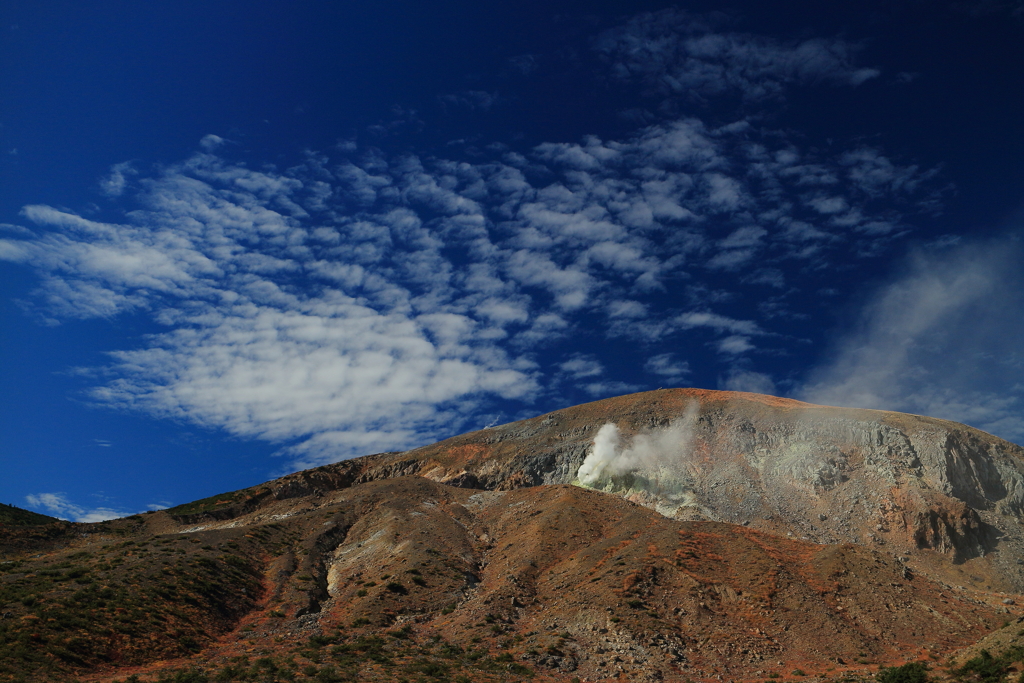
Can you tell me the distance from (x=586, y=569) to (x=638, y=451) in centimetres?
2997

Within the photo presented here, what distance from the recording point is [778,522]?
54.1m

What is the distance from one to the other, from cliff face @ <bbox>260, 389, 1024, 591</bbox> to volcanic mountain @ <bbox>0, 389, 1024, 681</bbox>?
26cm

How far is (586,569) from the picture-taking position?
4272 centimetres

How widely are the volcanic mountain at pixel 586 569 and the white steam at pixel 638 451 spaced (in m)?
0.30

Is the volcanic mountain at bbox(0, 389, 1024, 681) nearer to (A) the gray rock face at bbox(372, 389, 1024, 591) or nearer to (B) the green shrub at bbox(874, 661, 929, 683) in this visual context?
(A) the gray rock face at bbox(372, 389, 1024, 591)

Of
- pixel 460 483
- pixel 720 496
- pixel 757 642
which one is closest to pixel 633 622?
pixel 757 642

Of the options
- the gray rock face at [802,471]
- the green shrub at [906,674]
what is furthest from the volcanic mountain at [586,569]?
the green shrub at [906,674]

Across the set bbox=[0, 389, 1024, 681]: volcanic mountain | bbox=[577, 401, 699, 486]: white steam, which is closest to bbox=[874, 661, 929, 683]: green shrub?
bbox=[0, 389, 1024, 681]: volcanic mountain

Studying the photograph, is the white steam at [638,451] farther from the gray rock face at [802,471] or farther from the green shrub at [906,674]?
the green shrub at [906,674]

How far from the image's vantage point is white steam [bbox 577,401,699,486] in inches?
2692

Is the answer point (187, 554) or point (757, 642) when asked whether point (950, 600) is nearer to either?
point (757, 642)

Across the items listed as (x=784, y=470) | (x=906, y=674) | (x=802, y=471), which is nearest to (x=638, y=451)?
(x=784, y=470)

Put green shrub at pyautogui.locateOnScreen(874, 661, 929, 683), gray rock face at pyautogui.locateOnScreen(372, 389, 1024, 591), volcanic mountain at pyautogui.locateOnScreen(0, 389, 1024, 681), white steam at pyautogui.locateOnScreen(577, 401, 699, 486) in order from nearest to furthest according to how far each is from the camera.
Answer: green shrub at pyautogui.locateOnScreen(874, 661, 929, 683), volcanic mountain at pyautogui.locateOnScreen(0, 389, 1024, 681), gray rock face at pyautogui.locateOnScreen(372, 389, 1024, 591), white steam at pyautogui.locateOnScreen(577, 401, 699, 486)

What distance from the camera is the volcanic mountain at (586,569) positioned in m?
31.9
